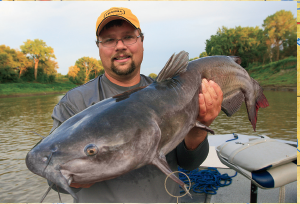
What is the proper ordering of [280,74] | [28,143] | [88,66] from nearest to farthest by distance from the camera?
1. [28,143]
2. [280,74]
3. [88,66]

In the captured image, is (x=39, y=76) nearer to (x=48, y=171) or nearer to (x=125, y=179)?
(x=125, y=179)

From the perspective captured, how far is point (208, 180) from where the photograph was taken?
3.87 m

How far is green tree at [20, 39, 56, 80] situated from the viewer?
185 feet

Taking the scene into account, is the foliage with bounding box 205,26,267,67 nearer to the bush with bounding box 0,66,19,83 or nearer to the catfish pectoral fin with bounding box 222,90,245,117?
Answer: the bush with bounding box 0,66,19,83

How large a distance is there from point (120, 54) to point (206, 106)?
0.94 metres

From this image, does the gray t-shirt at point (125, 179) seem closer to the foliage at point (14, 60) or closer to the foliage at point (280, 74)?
the foliage at point (280, 74)

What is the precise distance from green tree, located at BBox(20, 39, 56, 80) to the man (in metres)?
60.8

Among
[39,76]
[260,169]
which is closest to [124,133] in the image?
[260,169]

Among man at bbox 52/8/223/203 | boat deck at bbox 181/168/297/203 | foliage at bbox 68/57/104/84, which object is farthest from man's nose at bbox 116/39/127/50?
foliage at bbox 68/57/104/84

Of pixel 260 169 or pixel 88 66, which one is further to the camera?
pixel 88 66

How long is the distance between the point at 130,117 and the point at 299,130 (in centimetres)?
123

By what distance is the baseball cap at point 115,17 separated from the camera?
1.97 m

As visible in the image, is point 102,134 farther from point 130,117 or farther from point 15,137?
point 15,137

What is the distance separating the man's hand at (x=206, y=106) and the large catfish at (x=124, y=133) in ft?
0.20
